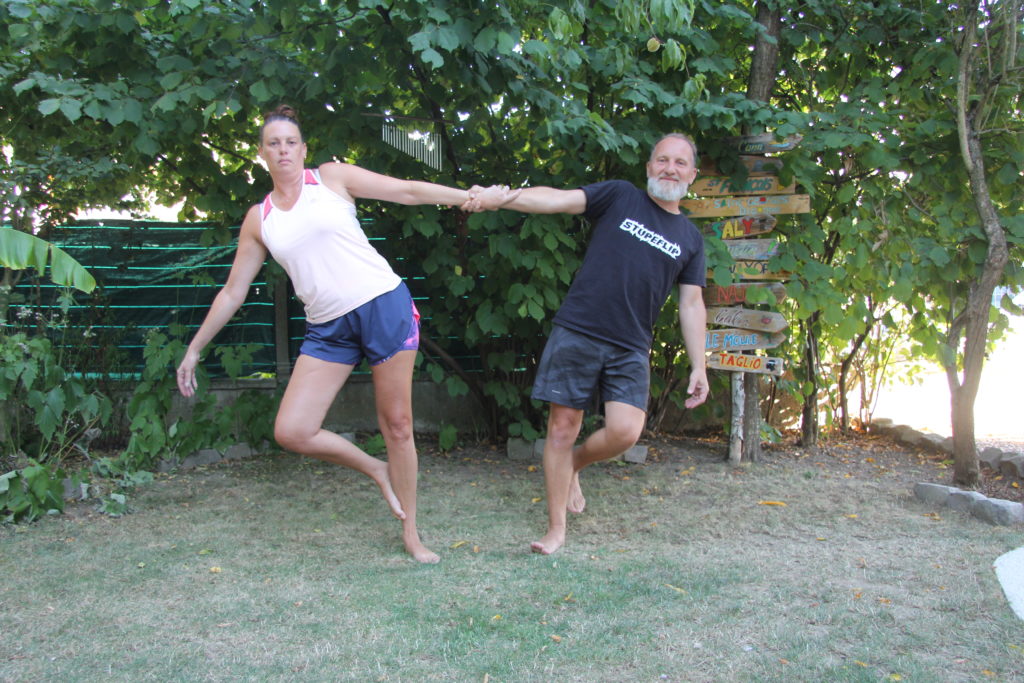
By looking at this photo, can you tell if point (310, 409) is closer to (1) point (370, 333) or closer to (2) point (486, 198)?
(1) point (370, 333)

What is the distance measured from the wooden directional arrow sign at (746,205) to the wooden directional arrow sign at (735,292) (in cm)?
50

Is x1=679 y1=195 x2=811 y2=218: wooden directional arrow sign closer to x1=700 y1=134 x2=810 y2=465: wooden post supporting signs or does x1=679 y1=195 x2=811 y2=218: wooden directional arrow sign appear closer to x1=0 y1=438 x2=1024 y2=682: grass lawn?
x1=700 y1=134 x2=810 y2=465: wooden post supporting signs

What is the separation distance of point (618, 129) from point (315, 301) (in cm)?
225

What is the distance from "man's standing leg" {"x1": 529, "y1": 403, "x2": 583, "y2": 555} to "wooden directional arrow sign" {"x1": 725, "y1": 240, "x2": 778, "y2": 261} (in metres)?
2.22

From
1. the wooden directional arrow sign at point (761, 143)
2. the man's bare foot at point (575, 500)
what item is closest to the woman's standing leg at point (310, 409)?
the man's bare foot at point (575, 500)

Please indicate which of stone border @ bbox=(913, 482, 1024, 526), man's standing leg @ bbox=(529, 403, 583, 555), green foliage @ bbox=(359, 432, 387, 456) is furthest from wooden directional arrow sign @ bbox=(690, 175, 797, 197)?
green foliage @ bbox=(359, 432, 387, 456)

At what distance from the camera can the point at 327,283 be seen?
342 cm

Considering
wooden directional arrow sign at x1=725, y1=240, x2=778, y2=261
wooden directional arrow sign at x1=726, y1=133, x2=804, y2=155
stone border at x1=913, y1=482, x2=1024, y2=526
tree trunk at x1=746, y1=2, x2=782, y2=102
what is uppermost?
tree trunk at x1=746, y1=2, x2=782, y2=102

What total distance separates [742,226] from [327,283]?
3.26 meters

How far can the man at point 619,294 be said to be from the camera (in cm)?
371

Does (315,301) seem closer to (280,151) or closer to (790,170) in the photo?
(280,151)

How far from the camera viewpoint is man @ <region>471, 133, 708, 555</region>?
3713 mm

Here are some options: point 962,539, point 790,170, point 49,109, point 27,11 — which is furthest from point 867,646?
point 27,11

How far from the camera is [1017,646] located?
2.73m
